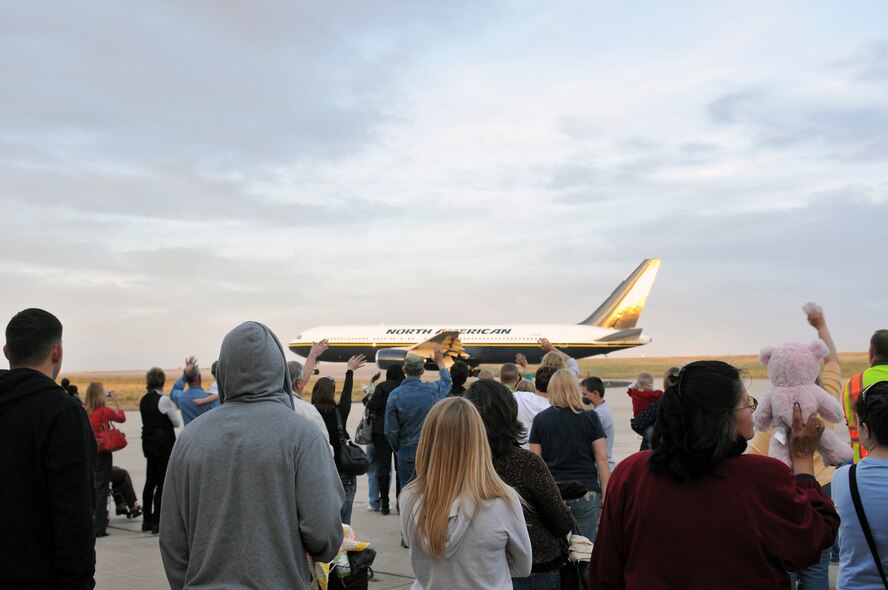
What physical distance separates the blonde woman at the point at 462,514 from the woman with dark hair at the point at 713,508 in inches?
27.7

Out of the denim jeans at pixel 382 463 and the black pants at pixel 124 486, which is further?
the black pants at pixel 124 486

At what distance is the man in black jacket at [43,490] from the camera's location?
11.1ft

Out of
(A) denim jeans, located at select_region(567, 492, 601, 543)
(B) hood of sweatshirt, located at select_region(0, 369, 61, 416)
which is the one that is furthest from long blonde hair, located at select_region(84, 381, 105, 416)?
(B) hood of sweatshirt, located at select_region(0, 369, 61, 416)

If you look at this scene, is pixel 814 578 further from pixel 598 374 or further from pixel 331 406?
pixel 598 374

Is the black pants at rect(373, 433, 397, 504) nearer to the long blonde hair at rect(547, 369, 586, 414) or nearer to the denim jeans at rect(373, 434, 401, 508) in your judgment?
the denim jeans at rect(373, 434, 401, 508)

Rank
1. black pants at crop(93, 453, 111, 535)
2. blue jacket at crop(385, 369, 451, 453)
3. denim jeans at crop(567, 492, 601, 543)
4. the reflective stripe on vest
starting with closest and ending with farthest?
1. the reflective stripe on vest
2. denim jeans at crop(567, 492, 601, 543)
3. blue jacket at crop(385, 369, 451, 453)
4. black pants at crop(93, 453, 111, 535)

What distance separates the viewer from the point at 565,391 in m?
5.86

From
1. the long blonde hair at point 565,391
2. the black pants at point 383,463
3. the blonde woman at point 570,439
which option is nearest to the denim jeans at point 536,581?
the blonde woman at point 570,439

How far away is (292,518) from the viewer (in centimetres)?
322

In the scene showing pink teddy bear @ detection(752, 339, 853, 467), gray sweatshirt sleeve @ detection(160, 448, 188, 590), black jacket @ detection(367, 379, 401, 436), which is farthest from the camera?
black jacket @ detection(367, 379, 401, 436)

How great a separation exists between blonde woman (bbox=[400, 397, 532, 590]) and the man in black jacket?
→ 135cm

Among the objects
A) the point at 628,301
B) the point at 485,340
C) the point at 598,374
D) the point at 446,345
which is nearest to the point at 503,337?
the point at 485,340

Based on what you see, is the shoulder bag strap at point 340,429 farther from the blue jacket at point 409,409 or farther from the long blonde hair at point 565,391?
the long blonde hair at point 565,391

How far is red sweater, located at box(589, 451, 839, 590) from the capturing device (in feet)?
8.82
